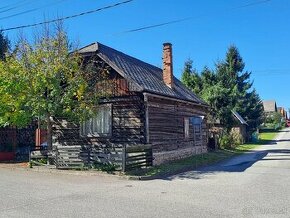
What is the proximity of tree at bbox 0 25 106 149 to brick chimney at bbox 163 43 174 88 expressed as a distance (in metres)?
6.22

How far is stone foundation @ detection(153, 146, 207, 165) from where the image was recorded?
19.5 metres

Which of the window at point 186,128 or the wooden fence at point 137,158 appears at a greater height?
the window at point 186,128

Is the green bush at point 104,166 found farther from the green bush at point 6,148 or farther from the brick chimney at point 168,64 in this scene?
Result: the brick chimney at point 168,64

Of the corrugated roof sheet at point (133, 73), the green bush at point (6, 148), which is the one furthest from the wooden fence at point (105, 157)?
the green bush at point (6, 148)

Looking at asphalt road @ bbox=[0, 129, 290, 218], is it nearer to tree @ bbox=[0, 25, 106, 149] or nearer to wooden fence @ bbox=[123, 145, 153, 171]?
wooden fence @ bbox=[123, 145, 153, 171]

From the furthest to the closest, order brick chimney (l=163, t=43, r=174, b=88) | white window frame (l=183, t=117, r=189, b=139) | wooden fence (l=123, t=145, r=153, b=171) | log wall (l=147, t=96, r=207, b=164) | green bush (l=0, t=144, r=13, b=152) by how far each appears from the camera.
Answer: white window frame (l=183, t=117, r=189, b=139)
brick chimney (l=163, t=43, r=174, b=88)
green bush (l=0, t=144, r=13, b=152)
log wall (l=147, t=96, r=207, b=164)
wooden fence (l=123, t=145, r=153, b=171)

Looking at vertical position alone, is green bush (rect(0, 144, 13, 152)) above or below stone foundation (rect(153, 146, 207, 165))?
above

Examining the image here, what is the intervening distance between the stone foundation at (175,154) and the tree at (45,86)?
410 centimetres

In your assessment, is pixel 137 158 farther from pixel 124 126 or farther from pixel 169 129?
pixel 169 129

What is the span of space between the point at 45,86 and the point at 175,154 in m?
8.61

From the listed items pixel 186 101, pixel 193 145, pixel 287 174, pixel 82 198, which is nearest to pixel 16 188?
pixel 82 198

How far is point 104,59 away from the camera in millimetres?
18953

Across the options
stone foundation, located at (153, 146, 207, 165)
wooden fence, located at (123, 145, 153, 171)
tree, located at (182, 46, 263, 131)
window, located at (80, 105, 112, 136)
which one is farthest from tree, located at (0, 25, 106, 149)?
tree, located at (182, 46, 263, 131)

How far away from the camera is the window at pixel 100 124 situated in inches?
766
